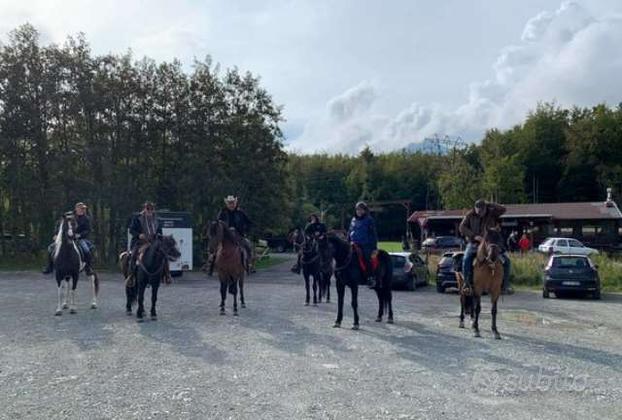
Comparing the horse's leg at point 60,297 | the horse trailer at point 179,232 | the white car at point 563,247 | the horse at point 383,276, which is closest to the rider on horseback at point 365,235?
the horse at point 383,276

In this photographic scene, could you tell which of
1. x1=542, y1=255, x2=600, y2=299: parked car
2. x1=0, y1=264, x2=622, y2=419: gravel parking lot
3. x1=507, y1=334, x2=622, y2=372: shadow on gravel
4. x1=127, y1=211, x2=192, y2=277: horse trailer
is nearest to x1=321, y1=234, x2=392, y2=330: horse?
x1=0, y1=264, x2=622, y2=419: gravel parking lot

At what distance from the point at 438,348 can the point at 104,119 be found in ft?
94.0

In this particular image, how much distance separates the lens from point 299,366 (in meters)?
9.40

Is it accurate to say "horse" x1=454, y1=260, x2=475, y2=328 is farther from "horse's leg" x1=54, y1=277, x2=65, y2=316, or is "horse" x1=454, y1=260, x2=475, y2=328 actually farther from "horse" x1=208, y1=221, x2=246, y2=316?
"horse's leg" x1=54, y1=277, x2=65, y2=316

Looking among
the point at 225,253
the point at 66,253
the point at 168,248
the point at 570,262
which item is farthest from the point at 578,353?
the point at 570,262

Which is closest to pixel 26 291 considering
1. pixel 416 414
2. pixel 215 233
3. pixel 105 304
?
pixel 105 304

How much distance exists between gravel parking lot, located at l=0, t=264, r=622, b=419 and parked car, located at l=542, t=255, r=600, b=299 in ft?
21.5

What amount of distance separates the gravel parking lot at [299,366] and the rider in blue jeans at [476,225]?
1.33 meters

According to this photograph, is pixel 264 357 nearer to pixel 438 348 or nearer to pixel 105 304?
pixel 438 348

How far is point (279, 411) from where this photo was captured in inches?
280

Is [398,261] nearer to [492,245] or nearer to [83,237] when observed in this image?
[83,237]

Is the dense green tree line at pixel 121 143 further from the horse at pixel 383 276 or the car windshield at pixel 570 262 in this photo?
the horse at pixel 383 276

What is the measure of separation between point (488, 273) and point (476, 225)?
0.94 meters

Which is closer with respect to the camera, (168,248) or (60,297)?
(168,248)
